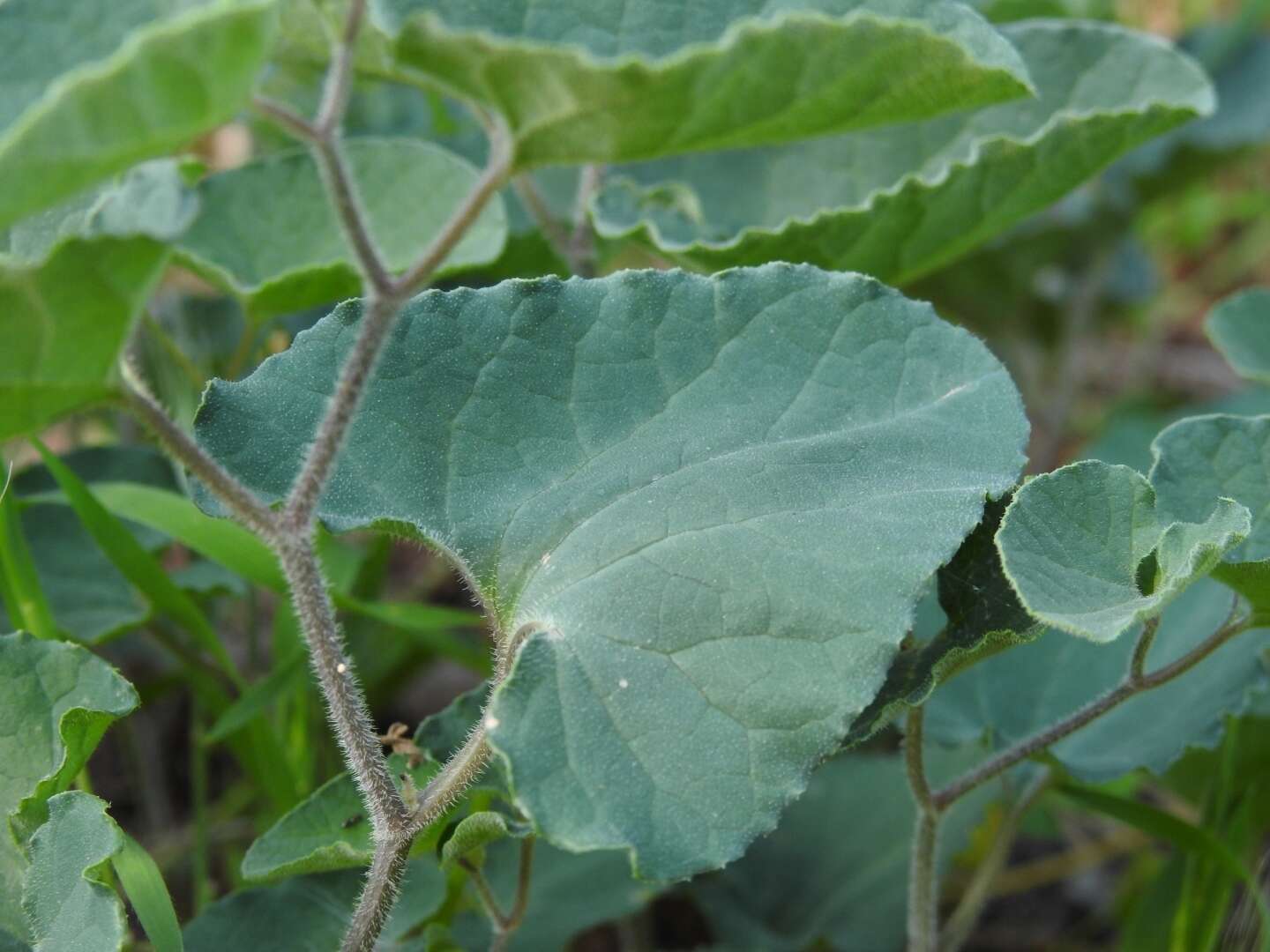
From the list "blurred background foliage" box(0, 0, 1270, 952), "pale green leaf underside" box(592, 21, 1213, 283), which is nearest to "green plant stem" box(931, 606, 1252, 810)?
"blurred background foliage" box(0, 0, 1270, 952)

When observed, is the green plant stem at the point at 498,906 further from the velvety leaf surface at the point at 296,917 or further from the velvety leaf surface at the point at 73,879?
the velvety leaf surface at the point at 73,879

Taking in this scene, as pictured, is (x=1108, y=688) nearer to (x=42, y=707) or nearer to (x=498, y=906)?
(x=498, y=906)

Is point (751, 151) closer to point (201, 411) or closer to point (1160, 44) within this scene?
point (1160, 44)

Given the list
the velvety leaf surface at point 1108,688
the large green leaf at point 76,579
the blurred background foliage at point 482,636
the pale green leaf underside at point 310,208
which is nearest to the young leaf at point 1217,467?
the velvety leaf surface at point 1108,688

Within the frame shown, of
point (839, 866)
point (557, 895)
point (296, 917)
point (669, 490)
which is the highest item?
point (669, 490)

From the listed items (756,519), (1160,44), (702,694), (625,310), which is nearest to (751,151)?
(1160,44)

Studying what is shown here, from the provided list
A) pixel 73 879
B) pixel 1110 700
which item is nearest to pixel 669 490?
pixel 1110 700
